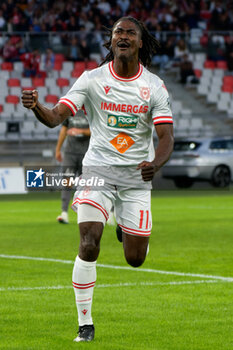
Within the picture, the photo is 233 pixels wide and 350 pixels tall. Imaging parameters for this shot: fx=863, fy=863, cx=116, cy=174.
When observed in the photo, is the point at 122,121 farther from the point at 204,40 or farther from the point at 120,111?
the point at 204,40

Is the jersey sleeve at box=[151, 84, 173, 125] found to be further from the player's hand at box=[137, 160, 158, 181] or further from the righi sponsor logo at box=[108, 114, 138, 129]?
the player's hand at box=[137, 160, 158, 181]

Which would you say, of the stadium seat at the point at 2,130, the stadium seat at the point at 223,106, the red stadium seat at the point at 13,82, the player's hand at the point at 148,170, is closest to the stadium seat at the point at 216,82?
the stadium seat at the point at 223,106

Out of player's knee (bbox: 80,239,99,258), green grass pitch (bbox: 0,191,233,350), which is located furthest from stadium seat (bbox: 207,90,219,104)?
player's knee (bbox: 80,239,99,258)

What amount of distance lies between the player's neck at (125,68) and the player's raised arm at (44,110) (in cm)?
53

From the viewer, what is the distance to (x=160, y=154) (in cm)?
632

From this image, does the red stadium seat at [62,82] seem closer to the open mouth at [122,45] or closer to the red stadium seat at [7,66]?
the red stadium seat at [7,66]

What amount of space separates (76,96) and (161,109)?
25.6 inches

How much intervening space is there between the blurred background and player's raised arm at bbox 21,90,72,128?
69.6 ft

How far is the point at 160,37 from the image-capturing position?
34.4 m

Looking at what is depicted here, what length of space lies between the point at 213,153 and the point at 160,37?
684 centimetres

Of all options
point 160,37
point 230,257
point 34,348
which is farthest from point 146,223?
point 160,37

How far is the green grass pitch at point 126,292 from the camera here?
6.21m

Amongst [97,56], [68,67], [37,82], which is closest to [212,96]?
[97,56]

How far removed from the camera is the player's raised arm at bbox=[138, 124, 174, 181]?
622cm
